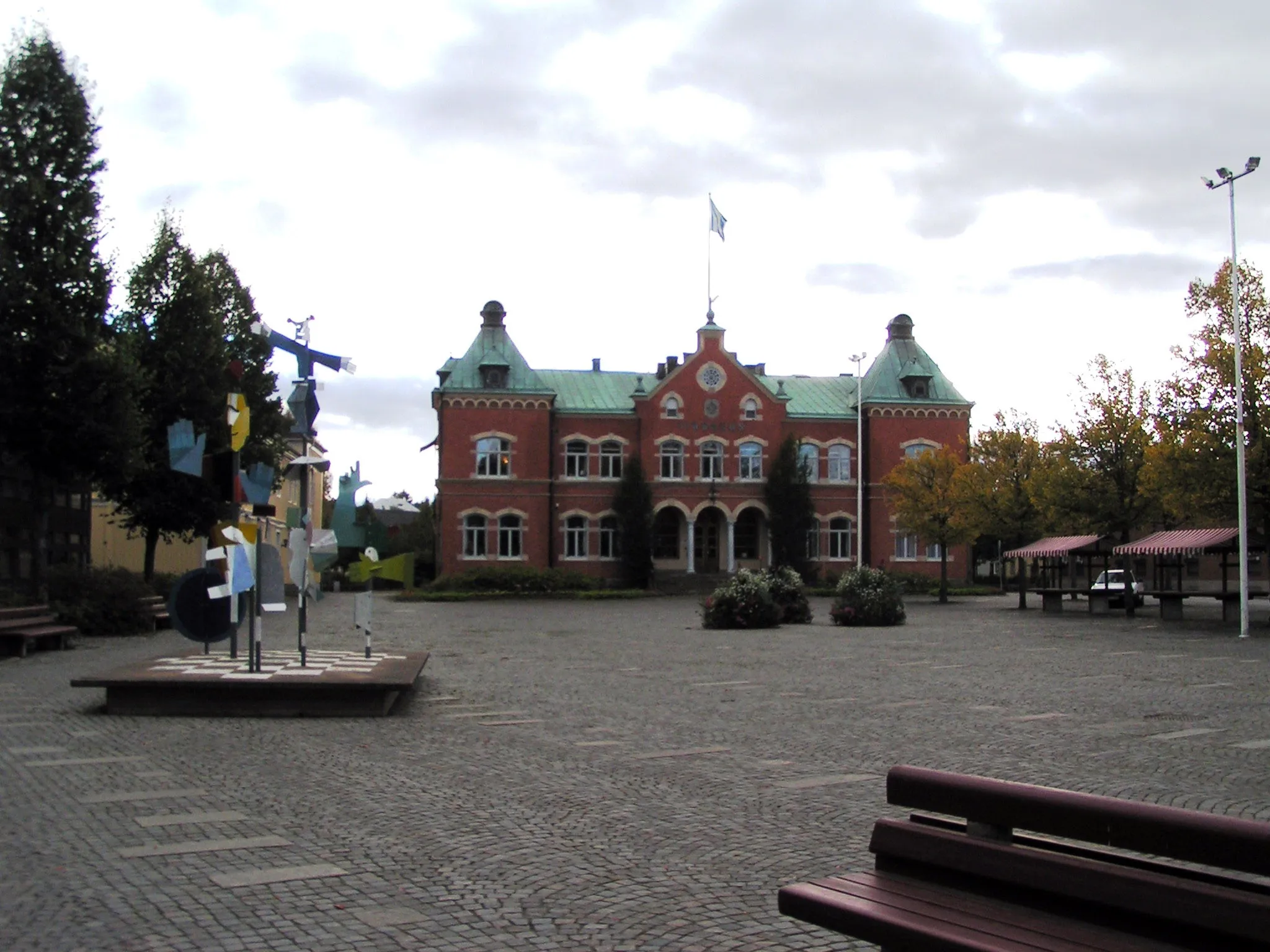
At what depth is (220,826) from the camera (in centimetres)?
735

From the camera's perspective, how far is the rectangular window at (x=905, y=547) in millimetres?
60312

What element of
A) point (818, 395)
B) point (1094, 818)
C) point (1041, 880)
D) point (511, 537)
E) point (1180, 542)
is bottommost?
point (1041, 880)

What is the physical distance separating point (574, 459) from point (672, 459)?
470 centimetres

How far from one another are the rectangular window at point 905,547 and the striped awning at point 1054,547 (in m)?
17.1

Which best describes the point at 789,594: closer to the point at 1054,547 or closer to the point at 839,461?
the point at 1054,547

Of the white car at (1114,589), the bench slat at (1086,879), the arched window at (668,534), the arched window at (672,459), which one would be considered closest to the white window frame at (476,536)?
the arched window at (668,534)

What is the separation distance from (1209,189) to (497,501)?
1443 inches

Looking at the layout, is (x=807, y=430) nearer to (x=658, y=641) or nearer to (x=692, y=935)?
(x=658, y=641)

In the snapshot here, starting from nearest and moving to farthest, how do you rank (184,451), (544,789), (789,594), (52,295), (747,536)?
(544,789), (184,451), (52,295), (789,594), (747,536)

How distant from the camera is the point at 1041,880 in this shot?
3572 mm

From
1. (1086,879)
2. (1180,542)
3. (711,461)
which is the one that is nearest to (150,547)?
(1180,542)

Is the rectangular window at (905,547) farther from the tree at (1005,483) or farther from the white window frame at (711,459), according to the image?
the tree at (1005,483)

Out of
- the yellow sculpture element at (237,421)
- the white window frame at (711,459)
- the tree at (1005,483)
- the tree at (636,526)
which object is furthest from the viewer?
the white window frame at (711,459)

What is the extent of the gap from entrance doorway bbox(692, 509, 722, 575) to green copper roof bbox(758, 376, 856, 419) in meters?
6.30
